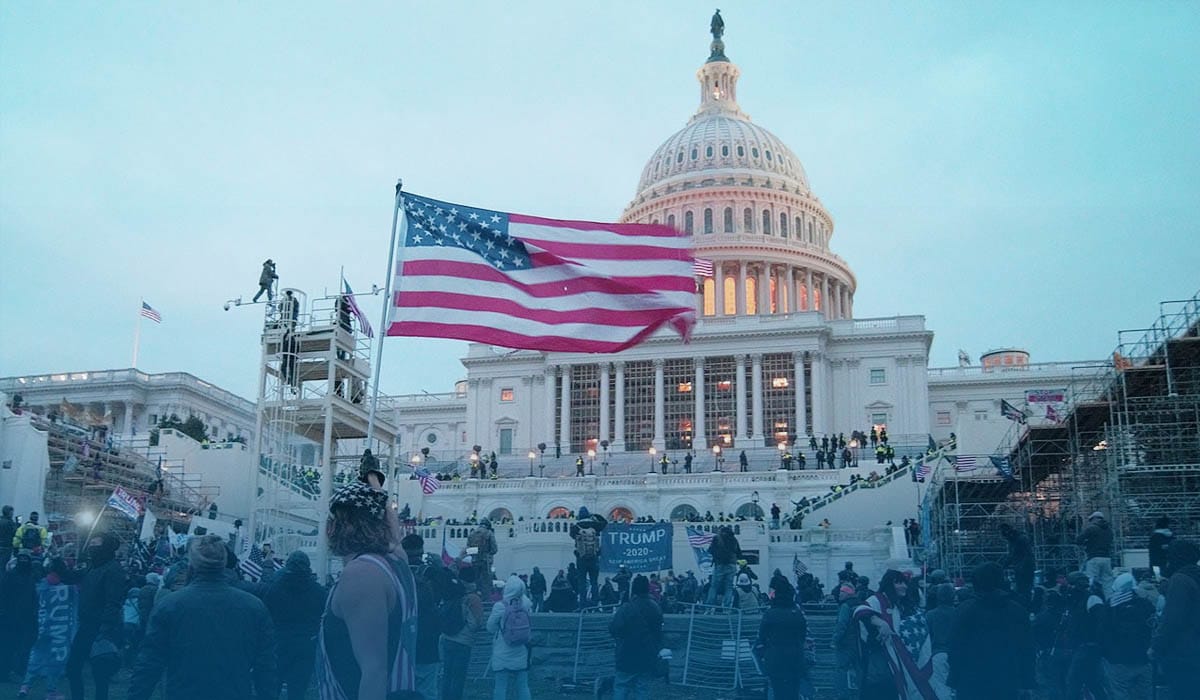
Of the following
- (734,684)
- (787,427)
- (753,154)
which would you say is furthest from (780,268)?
(734,684)

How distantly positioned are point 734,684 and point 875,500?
36045 mm

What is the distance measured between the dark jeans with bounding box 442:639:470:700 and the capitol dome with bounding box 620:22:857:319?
80304mm

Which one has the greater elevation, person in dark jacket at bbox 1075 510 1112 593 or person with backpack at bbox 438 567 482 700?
person in dark jacket at bbox 1075 510 1112 593

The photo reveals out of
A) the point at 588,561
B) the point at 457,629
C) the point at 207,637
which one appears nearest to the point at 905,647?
the point at 457,629

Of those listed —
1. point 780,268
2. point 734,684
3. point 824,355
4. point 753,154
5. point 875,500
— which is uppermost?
point 753,154

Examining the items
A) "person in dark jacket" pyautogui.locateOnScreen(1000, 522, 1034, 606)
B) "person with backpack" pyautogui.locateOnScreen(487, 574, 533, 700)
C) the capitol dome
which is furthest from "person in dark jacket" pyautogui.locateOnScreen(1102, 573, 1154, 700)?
the capitol dome

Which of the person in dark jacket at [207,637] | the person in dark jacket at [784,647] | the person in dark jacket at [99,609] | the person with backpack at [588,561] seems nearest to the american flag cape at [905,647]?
the person in dark jacket at [784,647]

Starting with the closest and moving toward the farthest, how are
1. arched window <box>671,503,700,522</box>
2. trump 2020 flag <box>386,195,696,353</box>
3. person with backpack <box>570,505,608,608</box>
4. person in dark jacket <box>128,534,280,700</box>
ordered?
1. person in dark jacket <box>128,534,280,700</box>
2. trump 2020 flag <box>386,195,696,353</box>
3. person with backpack <box>570,505,608,608</box>
4. arched window <box>671,503,700,522</box>

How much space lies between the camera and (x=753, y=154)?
11469 cm

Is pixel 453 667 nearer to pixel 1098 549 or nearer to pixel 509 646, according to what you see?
pixel 509 646

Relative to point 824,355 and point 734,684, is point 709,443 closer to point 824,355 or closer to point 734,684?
point 824,355

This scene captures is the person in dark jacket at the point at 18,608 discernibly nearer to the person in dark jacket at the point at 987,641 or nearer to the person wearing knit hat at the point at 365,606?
the person wearing knit hat at the point at 365,606

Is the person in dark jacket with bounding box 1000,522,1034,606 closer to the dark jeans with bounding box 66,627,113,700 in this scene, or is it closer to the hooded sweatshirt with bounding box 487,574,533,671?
the hooded sweatshirt with bounding box 487,574,533,671

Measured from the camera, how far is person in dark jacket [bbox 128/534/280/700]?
26.5ft
